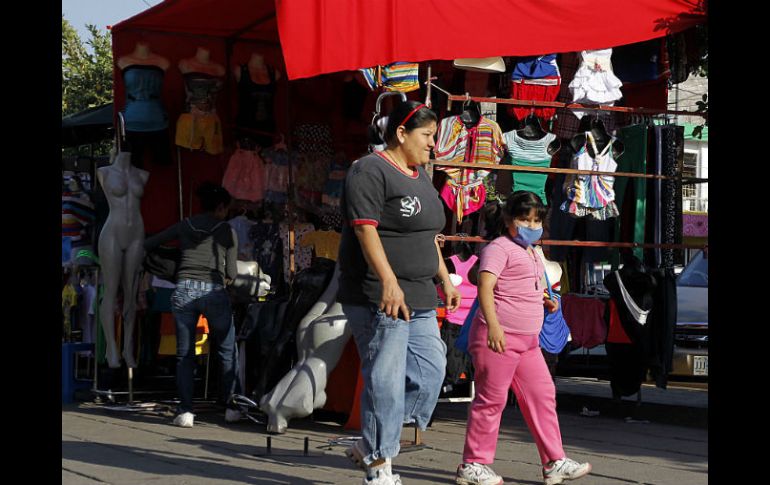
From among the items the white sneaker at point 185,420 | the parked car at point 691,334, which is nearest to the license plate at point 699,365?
the parked car at point 691,334

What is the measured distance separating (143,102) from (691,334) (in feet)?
18.0

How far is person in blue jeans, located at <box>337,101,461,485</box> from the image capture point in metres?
5.84

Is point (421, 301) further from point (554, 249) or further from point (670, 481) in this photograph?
point (554, 249)

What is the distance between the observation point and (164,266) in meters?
10.2

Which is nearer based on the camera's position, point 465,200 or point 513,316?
point 513,316

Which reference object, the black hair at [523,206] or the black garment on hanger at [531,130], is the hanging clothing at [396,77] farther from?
the black hair at [523,206]

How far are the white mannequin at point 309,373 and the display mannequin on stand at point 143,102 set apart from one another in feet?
10.4

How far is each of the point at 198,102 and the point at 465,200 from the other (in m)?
3.04

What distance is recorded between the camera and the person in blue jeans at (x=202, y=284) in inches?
373

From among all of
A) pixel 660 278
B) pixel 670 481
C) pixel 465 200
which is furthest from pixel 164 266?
pixel 670 481

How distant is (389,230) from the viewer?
19.8 feet

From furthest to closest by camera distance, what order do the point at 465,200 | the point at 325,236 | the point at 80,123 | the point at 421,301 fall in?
the point at 80,123, the point at 325,236, the point at 465,200, the point at 421,301

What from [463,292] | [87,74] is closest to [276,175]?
[463,292]

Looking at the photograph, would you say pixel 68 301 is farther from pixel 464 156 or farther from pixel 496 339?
pixel 496 339
